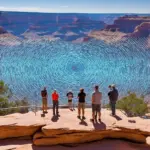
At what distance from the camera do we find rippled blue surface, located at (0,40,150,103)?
77188 millimetres

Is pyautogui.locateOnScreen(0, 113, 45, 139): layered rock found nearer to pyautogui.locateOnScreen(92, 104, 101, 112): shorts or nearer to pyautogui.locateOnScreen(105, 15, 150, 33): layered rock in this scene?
pyautogui.locateOnScreen(92, 104, 101, 112): shorts

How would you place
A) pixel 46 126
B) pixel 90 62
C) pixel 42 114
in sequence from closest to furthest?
pixel 46 126, pixel 42 114, pixel 90 62

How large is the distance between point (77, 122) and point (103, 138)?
1.38m

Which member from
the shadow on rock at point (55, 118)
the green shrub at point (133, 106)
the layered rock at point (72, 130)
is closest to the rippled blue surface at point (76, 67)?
the green shrub at point (133, 106)

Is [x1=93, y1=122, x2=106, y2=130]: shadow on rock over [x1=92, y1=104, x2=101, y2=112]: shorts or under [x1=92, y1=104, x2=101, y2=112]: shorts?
under

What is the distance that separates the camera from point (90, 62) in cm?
12731

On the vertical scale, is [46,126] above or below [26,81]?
above

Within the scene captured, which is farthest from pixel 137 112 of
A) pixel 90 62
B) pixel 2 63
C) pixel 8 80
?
pixel 90 62

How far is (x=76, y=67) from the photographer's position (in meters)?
119

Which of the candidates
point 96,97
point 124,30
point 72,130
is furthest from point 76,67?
point 72,130

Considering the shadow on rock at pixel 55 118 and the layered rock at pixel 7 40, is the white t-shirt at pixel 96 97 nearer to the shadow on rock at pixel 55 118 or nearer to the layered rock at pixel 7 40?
the shadow on rock at pixel 55 118

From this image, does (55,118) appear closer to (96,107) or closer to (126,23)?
(96,107)

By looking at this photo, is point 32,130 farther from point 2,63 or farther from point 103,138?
point 2,63

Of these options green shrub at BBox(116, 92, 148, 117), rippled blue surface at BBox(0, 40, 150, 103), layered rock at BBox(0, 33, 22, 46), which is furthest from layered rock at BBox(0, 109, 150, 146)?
layered rock at BBox(0, 33, 22, 46)
